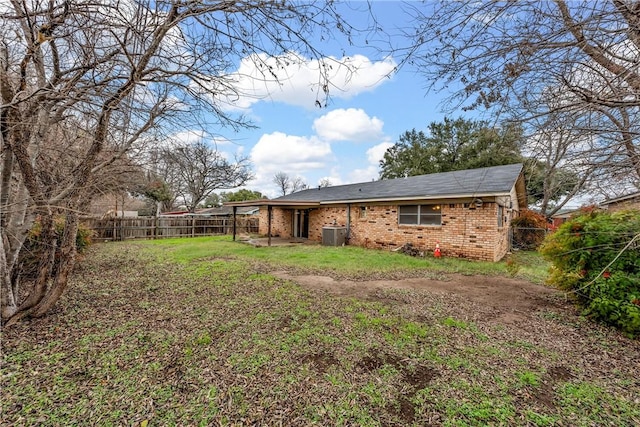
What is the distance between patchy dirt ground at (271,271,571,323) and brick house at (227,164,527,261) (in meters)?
2.53

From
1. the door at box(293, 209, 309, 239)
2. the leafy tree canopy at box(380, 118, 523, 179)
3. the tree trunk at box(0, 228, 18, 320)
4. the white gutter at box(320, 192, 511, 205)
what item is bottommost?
the tree trunk at box(0, 228, 18, 320)

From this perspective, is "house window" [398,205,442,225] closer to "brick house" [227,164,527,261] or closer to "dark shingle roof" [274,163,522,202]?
"brick house" [227,164,527,261]

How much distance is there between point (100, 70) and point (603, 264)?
22.5ft

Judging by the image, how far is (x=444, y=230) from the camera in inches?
379

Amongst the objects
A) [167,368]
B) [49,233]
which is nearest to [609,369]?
[167,368]

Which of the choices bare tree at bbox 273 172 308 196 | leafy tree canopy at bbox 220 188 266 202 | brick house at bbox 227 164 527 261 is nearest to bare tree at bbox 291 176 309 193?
bare tree at bbox 273 172 308 196

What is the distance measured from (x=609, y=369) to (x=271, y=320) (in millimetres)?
3796

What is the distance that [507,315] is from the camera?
421 centimetres

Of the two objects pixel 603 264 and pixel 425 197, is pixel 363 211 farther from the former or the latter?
pixel 603 264

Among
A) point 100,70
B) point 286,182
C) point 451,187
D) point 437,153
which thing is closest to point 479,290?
point 451,187

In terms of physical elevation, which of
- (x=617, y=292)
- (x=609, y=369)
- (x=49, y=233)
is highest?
(x=49, y=233)

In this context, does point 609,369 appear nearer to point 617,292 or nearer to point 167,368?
point 617,292

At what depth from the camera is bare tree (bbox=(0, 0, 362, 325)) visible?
2373 mm

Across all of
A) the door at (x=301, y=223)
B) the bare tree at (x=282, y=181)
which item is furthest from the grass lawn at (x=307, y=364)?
the bare tree at (x=282, y=181)
